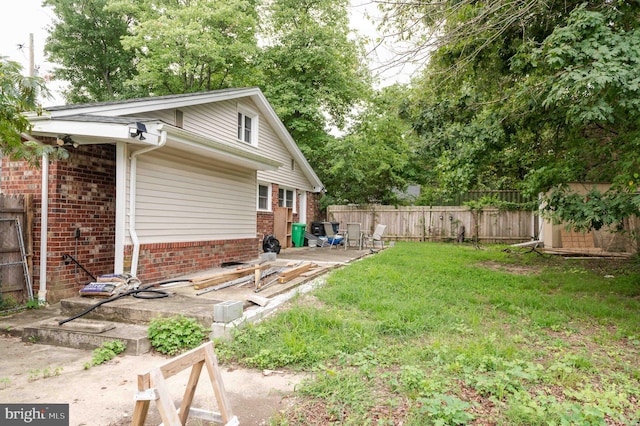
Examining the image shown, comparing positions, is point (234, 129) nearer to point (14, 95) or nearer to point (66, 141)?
point (66, 141)

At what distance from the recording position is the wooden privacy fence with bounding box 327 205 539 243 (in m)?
15.8

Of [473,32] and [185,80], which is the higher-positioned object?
[185,80]

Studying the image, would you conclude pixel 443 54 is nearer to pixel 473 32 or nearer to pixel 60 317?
pixel 473 32

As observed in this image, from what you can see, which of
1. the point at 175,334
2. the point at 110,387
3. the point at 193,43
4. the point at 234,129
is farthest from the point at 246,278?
the point at 193,43

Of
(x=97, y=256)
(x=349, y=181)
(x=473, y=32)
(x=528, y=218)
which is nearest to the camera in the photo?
(x=473, y=32)

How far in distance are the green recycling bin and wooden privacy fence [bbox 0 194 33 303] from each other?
8.87 m

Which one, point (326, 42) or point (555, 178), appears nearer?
point (555, 178)

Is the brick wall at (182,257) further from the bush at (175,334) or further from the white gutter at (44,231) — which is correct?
the bush at (175,334)

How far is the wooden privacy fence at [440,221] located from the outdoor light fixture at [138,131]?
12968mm

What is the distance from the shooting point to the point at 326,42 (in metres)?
18.0

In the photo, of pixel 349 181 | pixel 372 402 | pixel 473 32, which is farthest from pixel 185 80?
pixel 372 402

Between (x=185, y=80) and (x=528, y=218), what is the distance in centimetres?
1691

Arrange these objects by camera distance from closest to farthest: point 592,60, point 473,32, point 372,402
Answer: point 372,402 → point 592,60 → point 473,32

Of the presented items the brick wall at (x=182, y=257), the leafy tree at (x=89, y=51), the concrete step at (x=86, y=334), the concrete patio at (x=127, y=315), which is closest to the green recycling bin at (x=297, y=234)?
the brick wall at (x=182, y=257)
